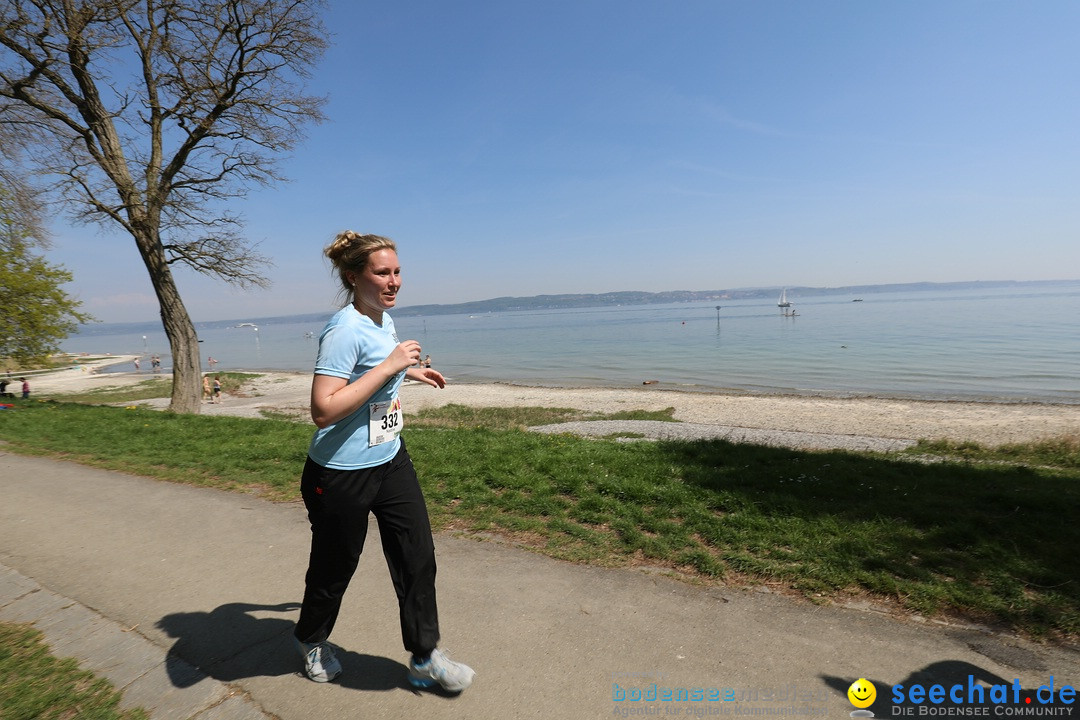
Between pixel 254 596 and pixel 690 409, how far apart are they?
56.6 feet

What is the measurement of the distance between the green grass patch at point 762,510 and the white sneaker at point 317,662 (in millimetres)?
1861

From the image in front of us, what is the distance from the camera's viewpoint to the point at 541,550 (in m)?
4.22

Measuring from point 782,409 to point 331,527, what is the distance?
60.7 feet

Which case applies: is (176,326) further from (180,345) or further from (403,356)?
(403,356)

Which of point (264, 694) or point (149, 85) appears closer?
point (264, 694)

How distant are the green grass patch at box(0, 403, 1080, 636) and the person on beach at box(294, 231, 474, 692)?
1752 millimetres

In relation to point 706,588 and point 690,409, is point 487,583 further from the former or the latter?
point 690,409

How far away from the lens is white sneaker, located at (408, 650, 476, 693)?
2525mm

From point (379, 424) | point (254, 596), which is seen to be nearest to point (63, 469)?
point (254, 596)

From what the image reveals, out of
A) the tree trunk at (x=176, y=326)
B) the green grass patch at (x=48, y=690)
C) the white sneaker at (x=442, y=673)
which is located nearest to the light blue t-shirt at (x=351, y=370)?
the white sneaker at (x=442, y=673)

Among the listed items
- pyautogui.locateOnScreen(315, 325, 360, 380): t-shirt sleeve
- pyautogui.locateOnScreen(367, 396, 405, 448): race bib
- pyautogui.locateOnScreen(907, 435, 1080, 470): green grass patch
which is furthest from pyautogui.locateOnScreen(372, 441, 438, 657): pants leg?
pyautogui.locateOnScreen(907, 435, 1080, 470): green grass patch

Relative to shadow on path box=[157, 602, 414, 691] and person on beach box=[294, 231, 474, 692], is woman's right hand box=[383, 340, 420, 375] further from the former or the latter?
shadow on path box=[157, 602, 414, 691]

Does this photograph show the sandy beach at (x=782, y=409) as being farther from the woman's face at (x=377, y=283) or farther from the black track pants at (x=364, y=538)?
the woman's face at (x=377, y=283)

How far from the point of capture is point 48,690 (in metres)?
2.57
